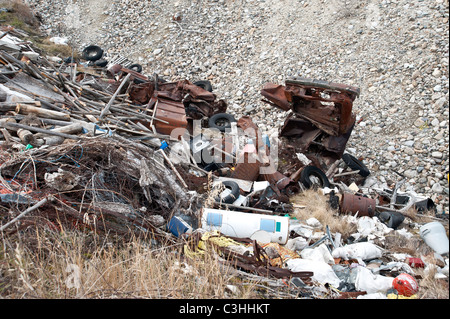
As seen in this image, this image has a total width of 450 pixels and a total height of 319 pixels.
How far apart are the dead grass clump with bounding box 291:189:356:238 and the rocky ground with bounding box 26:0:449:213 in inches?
64.2

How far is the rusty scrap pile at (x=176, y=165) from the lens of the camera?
405cm

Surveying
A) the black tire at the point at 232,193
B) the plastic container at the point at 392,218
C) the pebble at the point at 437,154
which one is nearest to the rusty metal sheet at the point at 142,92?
the black tire at the point at 232,193

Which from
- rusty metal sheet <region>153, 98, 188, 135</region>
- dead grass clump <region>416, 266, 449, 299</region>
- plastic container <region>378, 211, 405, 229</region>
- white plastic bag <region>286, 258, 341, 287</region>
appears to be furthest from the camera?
rusty metal sheet <region>153, 98, 188, 135</region>

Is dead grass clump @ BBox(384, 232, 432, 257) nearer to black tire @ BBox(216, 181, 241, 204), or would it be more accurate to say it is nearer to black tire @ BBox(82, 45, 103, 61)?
black tire @ BBox(216, 181, 241, 204)

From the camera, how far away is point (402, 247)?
444 centimetres

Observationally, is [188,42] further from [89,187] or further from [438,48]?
[89,187]

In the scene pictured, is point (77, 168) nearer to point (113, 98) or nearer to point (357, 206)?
point (113, 98)

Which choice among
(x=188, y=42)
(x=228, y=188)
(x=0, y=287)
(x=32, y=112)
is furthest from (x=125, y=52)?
(x=0, y=287)

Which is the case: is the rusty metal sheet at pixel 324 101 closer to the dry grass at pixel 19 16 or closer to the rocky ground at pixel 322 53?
the rocky ground at pixel 322 53

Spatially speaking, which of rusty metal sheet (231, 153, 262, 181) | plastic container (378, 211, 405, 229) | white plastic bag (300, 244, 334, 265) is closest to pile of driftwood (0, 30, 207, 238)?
rusty metal sheet (231, 153, 262, 181)

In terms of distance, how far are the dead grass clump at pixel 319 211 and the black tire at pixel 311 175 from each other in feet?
0.61

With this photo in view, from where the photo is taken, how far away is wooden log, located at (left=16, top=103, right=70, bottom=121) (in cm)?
584

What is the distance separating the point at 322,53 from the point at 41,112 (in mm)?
7036

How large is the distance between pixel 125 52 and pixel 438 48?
31.0 feet
